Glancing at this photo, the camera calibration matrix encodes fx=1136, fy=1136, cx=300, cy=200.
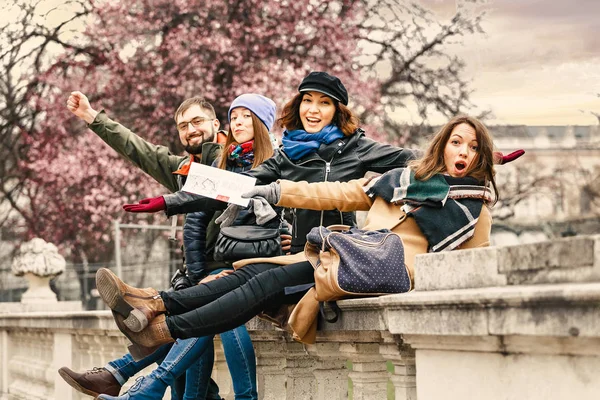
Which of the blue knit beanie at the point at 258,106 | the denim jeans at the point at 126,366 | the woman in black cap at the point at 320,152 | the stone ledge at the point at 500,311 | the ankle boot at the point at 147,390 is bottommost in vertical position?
the ankle boot at the point at 147,390

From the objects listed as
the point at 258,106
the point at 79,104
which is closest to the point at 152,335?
the point at 258,106

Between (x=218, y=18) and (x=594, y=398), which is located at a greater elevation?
(x=218, y=18)

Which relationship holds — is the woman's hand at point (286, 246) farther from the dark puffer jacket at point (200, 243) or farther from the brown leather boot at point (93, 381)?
the brown leather boot at point (93, 381)

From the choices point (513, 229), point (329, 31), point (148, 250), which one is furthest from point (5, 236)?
point (513, 229)

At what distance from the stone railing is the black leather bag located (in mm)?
597

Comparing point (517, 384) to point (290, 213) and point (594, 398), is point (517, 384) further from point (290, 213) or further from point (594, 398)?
point (290, 213)

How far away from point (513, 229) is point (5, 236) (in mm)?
12181

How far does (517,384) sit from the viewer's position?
10.1 ft

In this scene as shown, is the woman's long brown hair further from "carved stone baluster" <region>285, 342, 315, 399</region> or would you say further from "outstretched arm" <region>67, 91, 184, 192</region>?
"carved stone baluster" <region>285, 342, 315, 399</region>

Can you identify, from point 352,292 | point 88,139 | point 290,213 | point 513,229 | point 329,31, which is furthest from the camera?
point 88,139

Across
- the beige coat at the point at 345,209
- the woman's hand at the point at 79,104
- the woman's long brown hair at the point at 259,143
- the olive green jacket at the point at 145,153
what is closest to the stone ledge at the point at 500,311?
the beige coat at the point at 345,209

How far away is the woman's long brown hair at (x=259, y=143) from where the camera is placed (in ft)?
18.9

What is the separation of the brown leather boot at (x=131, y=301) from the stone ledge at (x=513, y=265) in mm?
1636

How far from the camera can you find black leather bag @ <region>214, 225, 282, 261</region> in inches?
208
